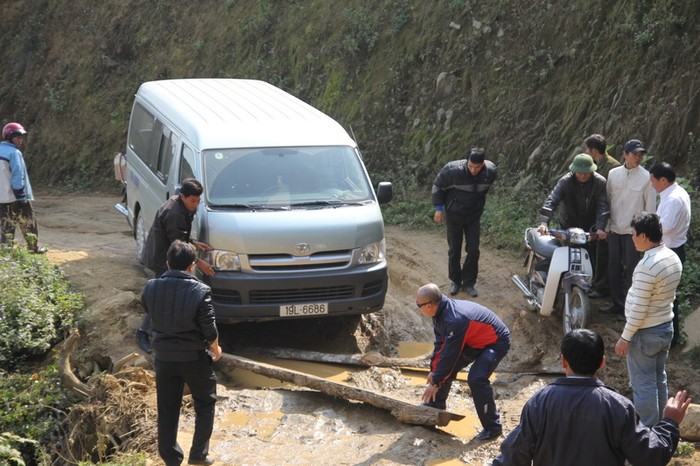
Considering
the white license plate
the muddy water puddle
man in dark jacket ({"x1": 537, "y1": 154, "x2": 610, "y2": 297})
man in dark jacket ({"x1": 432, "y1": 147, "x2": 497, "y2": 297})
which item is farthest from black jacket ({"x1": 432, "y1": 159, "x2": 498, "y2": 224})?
the muddy water puddle

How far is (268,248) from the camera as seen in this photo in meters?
8.39

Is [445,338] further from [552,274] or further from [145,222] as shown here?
[145,222]

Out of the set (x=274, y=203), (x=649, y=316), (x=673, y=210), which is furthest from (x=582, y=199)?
(x=274, y=203)

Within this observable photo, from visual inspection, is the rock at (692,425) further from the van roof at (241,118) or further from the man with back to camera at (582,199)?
the van roof at (241,118)

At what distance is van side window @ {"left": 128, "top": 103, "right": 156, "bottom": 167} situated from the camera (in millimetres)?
10688

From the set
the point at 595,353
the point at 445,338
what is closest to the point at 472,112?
the point at 445,338

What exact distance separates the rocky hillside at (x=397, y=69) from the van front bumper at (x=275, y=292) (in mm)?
4815

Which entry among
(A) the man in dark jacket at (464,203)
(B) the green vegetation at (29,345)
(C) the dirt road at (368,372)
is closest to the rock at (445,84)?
(C) the dirt road at (368,372)

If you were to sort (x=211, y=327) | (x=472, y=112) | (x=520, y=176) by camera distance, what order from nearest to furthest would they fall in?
(x=211, y=327), (x=520, y=176), (x=472, y=112)

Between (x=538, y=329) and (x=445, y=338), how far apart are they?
2964mm

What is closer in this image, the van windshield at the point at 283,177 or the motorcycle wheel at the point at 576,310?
the motorcycle wheel at the point at 576,310

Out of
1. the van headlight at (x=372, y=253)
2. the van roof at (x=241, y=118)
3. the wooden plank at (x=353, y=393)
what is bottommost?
the wooden plank at (x=353, y=393)

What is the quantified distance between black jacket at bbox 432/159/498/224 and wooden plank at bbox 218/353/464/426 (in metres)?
3.03

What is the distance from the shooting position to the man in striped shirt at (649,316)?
6.09 m
